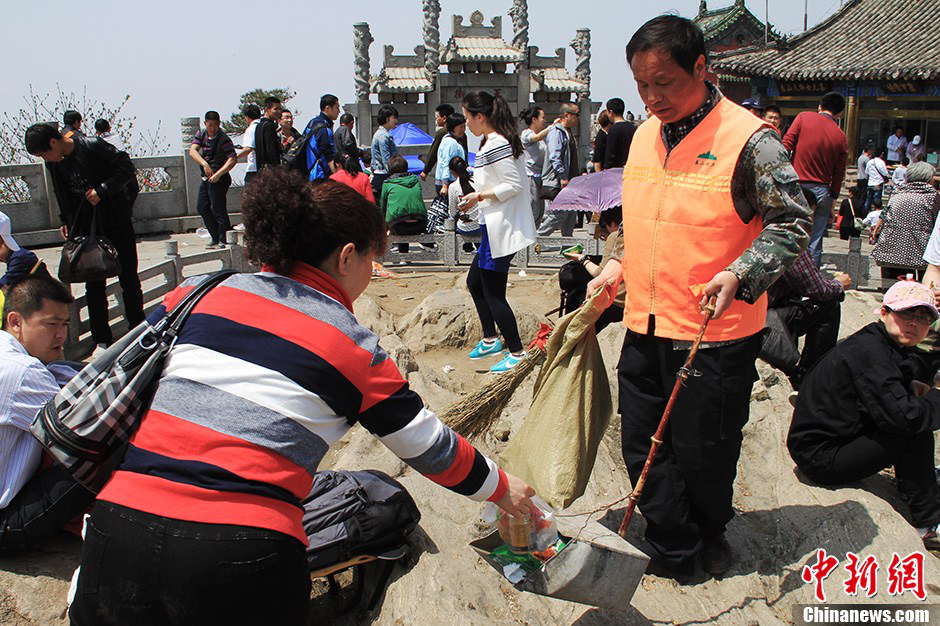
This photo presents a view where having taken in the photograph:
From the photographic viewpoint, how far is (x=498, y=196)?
197 inches

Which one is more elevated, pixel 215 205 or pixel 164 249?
pixel 215 205

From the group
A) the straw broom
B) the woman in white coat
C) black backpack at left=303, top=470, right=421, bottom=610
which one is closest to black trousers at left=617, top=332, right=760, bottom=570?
the straw broom

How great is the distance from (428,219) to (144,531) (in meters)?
7.84

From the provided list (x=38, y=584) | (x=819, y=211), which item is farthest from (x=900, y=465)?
(x=819, y=211)

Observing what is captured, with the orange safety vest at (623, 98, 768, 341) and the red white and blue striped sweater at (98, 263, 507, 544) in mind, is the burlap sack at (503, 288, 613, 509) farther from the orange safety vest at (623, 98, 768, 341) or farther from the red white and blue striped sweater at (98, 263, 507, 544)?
the red white and blue striped sweater at (98, 263, 507, 544)

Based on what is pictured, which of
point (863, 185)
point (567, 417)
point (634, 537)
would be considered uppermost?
point (863, 185)

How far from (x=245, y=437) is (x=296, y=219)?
53 centimetres

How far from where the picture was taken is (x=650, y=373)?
296 cm

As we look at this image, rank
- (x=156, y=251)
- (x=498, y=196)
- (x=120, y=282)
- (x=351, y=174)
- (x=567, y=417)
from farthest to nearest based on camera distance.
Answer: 1. (x=156, y=251)
2. (x=351, y=174)
3. (x=120, y=282)
4. (x=498, y=196)
5. (x=567, y=417)

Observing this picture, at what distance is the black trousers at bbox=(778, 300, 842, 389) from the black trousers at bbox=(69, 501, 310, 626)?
3814mm

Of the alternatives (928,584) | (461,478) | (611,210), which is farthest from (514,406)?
(461,478)

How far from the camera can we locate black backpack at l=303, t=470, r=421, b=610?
8.70 feet

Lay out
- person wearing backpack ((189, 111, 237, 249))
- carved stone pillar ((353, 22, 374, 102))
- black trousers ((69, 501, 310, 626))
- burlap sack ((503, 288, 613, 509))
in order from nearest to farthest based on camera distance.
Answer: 1. black trousers ((69, 501, 310, 626))
2. burlap sack ((503, 288, 613, 509))
3. person wearing backpack ((189, 111, 237, 249))
4. carved stone pillar ((353, 22, 374, 102))

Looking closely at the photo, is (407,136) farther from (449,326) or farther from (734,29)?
(734,29)
